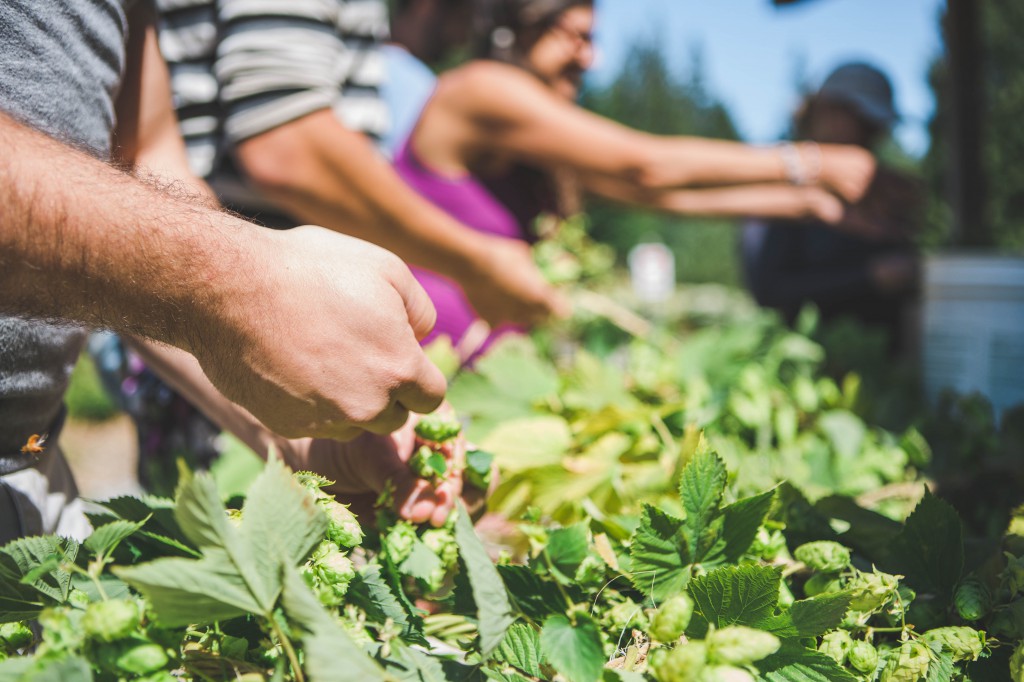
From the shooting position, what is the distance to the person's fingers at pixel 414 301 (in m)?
0.55

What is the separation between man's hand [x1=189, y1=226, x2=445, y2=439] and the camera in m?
0.49

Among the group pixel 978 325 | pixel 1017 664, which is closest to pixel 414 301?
pixel 1017 664

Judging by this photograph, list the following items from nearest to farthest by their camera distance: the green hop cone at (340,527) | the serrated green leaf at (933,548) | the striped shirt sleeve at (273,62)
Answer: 1. the green hop cone at (340,527)
2. the serrated green leaf at (933,548)
3. the striped shirt sleeve at (273,62)

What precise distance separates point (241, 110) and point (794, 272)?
7.54 feet

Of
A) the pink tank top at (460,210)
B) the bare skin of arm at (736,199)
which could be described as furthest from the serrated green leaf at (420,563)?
the bare skin of arm at (736,199)

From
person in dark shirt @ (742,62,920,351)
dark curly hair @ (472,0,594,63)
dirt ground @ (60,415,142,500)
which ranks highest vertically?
dark curly hair @ (472,0,594,63)

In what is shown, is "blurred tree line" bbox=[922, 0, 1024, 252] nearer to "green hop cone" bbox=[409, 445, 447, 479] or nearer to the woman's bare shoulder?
the woman's bare shoulder

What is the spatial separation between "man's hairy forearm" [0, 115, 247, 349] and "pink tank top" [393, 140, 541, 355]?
1.19 meters

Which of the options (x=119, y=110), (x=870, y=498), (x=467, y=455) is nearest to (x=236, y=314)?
(x=467, y=455)

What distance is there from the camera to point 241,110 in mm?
1199

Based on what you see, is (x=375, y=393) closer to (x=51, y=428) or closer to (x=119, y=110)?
(x=51, y=428)

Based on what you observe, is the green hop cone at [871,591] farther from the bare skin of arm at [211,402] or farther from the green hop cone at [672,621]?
the bare skin of arm at [211,402]

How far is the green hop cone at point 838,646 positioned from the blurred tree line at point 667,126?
955cm

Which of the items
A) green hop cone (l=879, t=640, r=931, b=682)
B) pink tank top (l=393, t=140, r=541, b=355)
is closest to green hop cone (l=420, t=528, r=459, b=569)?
green hop cone (l=879, t=640, r=931, b=682)
